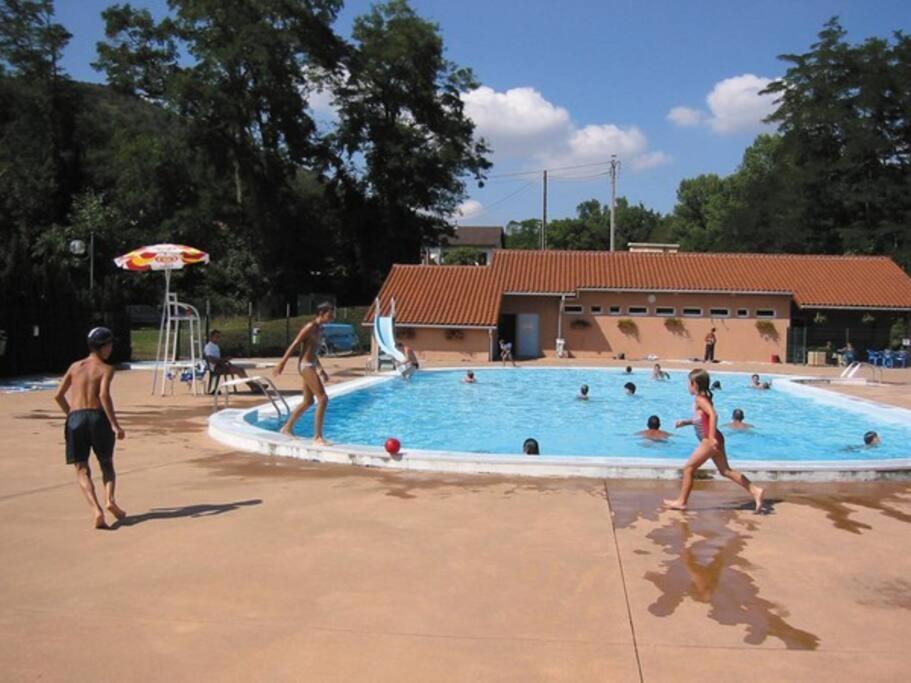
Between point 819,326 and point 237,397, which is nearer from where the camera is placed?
point 237,397

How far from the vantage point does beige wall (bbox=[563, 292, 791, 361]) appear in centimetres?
3359

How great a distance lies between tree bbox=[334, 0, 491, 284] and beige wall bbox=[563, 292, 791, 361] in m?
21.9

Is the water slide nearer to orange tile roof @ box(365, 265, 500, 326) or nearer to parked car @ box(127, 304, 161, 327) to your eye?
orange tile roof @ box(365, 265, 500, 326)

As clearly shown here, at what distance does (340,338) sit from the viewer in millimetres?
34312

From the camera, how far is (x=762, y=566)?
537cm

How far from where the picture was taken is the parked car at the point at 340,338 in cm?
3339

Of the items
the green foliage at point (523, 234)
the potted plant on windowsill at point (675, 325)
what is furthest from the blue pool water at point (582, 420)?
the green foliage at point (523, 234)

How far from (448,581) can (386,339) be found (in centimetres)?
1963

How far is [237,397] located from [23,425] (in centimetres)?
496

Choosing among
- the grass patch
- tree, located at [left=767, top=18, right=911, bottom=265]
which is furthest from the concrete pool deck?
tree, located at [left=767, top=18, right=911, bottom=265]

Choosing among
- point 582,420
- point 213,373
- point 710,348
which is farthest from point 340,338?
point 582,420

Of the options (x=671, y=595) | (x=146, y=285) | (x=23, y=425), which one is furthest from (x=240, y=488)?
(x=146, y=285)

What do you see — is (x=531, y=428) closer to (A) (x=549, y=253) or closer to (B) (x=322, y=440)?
(B) (x=322, y=440)

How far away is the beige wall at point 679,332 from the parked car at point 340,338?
371 inches
